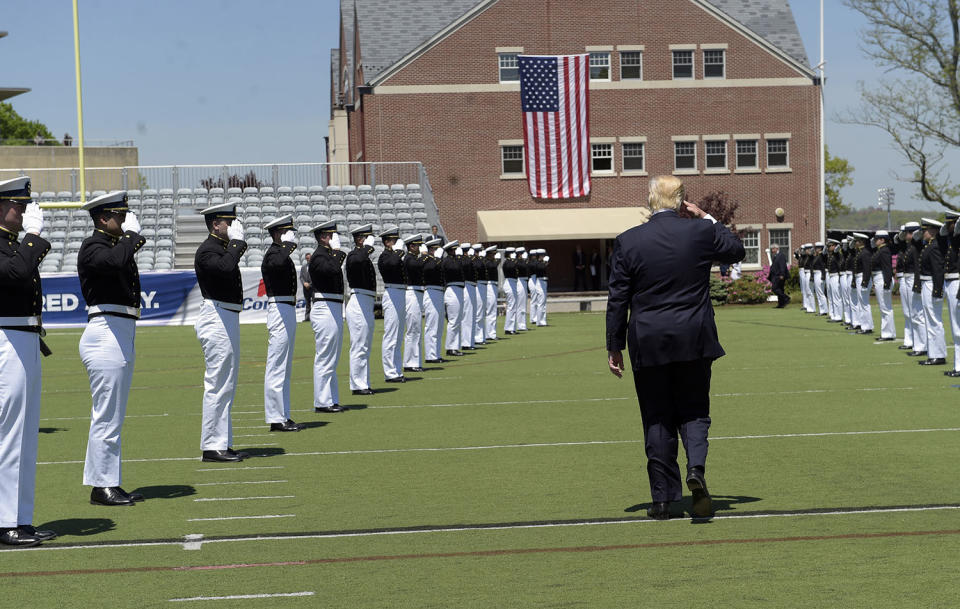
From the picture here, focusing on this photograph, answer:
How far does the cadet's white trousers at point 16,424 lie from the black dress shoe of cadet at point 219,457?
3.34 m

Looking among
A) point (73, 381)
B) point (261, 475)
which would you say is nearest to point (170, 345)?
point (73, 381)

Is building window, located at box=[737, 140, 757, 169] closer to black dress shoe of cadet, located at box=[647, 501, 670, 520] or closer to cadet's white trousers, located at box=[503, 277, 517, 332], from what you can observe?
cadet's white trousers, located at box=[503, 277, 517, 332]

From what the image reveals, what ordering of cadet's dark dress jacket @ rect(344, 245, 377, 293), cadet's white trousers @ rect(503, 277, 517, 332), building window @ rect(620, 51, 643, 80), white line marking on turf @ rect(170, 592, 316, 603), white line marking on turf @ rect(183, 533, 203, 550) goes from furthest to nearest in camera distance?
1. building window @ rect(620, 51, 643, 80)
2. cadet's white trousers @ rect(503, 277, 517, 332)
3. cadet's dark dress jacket @ rect(344, 245, 377, 293)
4. white line marking on turf @ rect(183, 533, 203, 550)
5. white line marking on turf @ rect(170, 592, 316, 603)

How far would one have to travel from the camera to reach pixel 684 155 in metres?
54.1

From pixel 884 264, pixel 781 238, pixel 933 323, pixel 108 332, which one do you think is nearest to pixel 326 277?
pixel 108 332

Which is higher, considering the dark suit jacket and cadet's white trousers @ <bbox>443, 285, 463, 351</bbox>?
the dark suit jacket

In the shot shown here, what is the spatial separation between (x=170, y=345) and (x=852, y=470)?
2177 cm

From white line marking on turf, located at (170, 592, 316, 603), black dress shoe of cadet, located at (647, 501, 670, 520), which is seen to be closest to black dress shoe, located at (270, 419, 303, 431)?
black dress shoe of cadet, located at (647, 501, 670, 520)

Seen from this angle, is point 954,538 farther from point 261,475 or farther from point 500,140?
point 500,140

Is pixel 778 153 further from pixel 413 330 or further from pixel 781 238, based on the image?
pixel 413 330

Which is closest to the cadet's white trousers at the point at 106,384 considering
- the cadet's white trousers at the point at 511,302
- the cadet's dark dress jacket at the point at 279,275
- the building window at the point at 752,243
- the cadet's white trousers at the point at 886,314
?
the cadet's dark dress jacket at the point at 279,275

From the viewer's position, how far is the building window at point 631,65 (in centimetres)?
5381

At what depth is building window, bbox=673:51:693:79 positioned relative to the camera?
177 ft

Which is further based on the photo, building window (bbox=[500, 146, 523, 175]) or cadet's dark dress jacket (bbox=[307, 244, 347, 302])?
building window (bbox=[500, 146, 523, 175])
